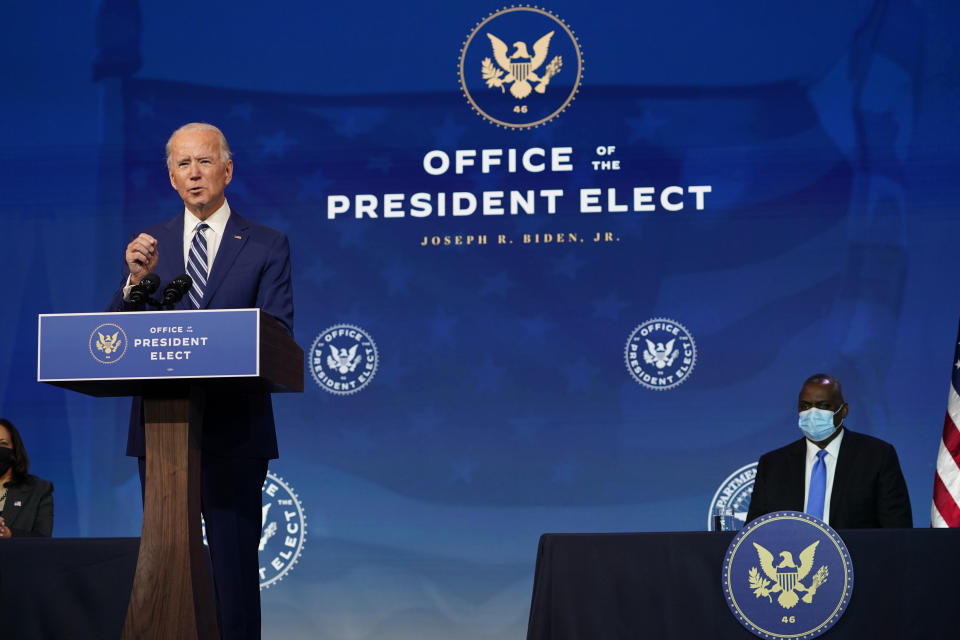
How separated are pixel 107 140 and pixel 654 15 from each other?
106 inches

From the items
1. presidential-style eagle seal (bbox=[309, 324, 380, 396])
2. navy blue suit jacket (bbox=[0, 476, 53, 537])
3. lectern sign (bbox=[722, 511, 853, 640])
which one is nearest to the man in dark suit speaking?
lectern sign (bbox=[722, 511, 853, 640])

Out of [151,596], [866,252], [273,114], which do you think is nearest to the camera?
[151,596]

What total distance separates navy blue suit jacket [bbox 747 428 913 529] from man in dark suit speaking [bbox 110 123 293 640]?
2.00 meters

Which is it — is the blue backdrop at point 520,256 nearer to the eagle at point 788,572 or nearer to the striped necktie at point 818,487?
the striped necktie at point 818,487

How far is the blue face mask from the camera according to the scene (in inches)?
151

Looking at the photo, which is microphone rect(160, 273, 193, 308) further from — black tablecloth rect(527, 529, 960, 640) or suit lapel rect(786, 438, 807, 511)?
suit lapel rect(786, 438, 807, 511)

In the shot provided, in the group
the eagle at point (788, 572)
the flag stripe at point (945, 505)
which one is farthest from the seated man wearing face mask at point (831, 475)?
the eagle at point (788, 572)

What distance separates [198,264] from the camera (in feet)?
8.29

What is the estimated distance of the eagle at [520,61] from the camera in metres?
4.97

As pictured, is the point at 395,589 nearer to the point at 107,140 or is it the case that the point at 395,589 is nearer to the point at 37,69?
the point at 107,140

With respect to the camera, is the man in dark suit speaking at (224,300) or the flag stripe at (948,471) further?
the flag stripe at (948,471)

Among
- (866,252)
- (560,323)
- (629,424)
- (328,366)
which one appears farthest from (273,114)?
(866,252)

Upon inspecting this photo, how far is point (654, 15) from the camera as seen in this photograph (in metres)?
4.96

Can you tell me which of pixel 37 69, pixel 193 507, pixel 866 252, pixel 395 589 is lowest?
A: pixel 395 589
